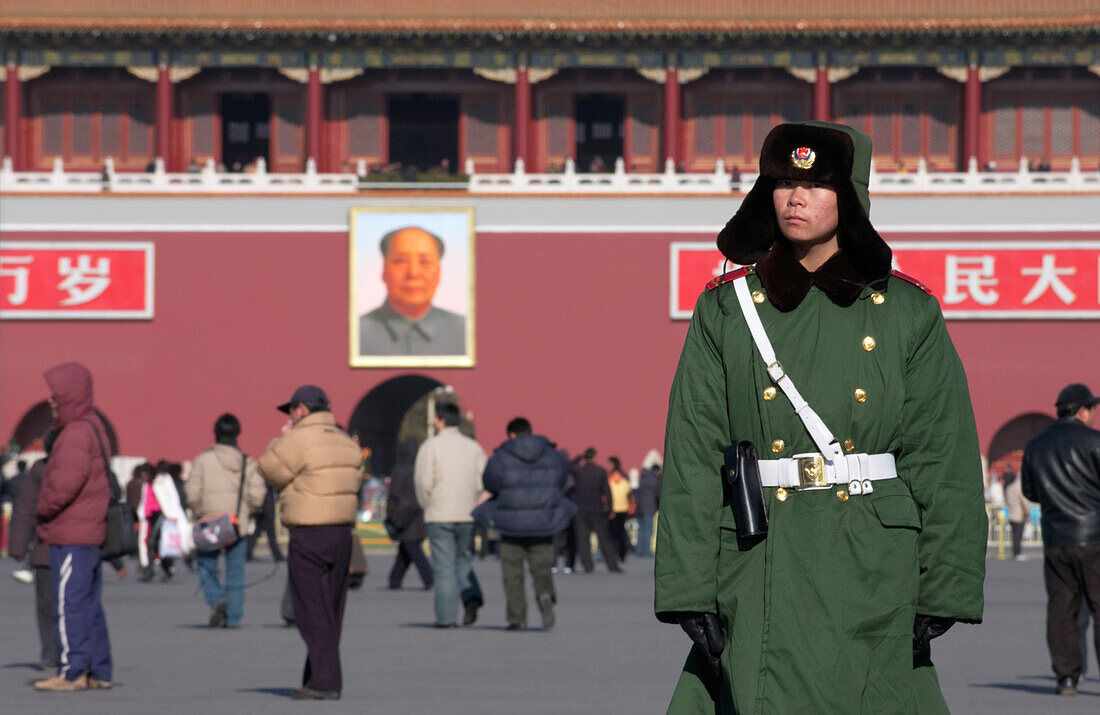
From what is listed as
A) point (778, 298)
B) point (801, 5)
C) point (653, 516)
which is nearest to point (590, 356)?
point (653, 516)

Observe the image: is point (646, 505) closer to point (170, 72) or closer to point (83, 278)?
point (83, 278)

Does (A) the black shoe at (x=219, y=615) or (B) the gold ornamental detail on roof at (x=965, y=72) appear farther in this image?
(B) the gold ornamental detail on roof at (x=965, y=72)

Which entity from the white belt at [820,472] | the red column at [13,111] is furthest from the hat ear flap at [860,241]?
the red column at [13,111]

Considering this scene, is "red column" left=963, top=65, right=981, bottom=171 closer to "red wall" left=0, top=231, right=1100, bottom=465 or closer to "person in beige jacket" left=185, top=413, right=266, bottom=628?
"red wall" left=0, top=231, right=1100, bottom=465

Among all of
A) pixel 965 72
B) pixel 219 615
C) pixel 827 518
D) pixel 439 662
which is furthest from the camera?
pixel 965 72

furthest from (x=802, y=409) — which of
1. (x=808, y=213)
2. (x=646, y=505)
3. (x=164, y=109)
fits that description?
(x=164, y=109)

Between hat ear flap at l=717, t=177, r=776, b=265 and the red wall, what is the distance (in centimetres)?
2201

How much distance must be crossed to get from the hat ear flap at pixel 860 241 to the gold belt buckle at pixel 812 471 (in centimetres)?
41

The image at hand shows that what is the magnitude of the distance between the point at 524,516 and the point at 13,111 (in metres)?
18.5

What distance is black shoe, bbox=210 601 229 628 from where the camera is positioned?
11992mm

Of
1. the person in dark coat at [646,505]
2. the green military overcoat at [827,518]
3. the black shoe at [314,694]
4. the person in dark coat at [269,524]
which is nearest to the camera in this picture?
the green military overcoat at [827,518]

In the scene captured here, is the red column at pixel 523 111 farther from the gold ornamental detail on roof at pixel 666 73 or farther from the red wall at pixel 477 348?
the red wall at pixel 477 348

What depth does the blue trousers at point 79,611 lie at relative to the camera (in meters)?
8.38

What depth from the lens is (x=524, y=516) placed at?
1175 centimetres
